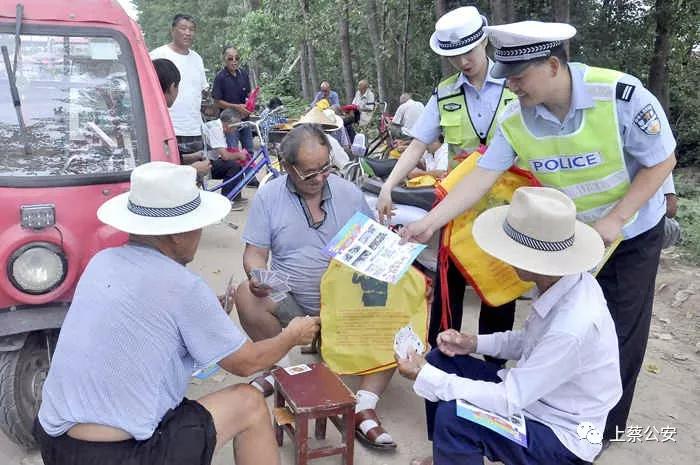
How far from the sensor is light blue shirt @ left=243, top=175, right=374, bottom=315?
9.98 ft

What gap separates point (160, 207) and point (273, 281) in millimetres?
1017

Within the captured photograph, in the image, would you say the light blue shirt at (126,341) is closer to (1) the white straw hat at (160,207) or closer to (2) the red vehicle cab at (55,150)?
(1) the white straw hat at (160,207)

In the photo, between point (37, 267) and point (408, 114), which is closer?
point (37, 267)

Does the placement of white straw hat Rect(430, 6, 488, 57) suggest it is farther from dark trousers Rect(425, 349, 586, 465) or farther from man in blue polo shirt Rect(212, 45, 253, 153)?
man in blue polo shirt Rect(212, 45, 253, 153)

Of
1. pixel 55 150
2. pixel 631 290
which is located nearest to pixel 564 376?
pixel 631 290

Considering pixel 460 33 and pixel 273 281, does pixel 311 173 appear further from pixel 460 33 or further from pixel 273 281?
pixel 460 33

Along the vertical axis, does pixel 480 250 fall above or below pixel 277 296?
above

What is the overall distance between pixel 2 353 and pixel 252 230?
1212 millimetres

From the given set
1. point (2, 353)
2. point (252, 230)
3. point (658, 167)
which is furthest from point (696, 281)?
point (2, 353)

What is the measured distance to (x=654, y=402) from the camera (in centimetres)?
324

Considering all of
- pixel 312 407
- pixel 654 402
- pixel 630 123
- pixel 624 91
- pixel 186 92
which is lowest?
pixel 654 402

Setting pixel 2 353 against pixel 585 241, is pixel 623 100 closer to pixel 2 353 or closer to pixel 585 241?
pixel 585 241

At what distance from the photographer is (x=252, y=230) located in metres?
3.06

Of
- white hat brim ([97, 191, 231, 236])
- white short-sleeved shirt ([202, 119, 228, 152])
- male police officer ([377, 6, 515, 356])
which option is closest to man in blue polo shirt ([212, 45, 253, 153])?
white short-sleeved shirt ([202, 119, 228, 152])
